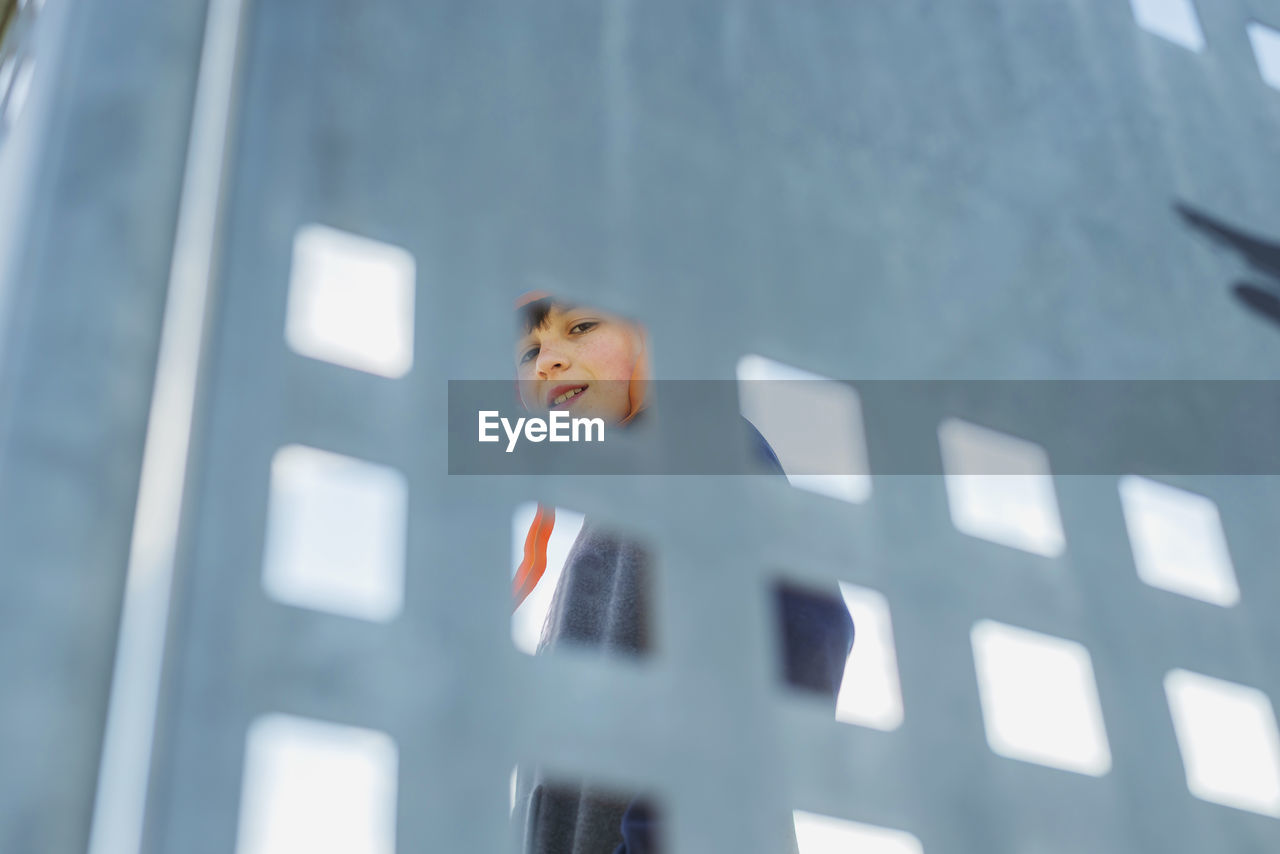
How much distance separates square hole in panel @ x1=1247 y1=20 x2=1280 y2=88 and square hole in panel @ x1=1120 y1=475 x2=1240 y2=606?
2.20 ft

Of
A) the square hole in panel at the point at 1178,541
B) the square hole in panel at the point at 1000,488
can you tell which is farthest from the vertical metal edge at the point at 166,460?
the square hole in panel at the point at 1178,541

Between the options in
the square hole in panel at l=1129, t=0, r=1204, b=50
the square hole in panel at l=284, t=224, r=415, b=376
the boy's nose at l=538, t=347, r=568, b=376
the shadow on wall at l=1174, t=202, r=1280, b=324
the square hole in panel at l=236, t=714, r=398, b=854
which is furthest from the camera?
the square hole in panel at l=1129, t=0, r=1204, b=50

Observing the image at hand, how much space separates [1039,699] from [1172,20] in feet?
3.11

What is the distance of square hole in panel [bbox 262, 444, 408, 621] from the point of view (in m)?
0.90

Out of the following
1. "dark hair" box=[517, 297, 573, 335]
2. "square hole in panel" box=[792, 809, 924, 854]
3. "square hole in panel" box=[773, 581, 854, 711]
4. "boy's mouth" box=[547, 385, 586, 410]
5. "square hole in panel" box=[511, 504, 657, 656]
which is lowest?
"square hole in panel" box=[792, 809, 924, 854]

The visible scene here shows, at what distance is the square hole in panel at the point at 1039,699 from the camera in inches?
42.8

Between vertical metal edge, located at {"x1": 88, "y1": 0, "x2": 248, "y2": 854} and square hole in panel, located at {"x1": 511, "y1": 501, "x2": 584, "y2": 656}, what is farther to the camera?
square hole in panel, located at {"x1": 511, "y1": 501, "x2": 584, "y2": 656}

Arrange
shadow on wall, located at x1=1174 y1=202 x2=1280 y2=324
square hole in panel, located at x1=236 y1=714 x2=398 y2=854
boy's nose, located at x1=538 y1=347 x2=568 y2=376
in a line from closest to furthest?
square hole in panel, located at x1=236 y1=714 x2=398 y2=854 < boy's nose, located at x1=538 y1=347 x2=568 y2=376 < shadow on wall, located at x1=1174 y1=202 x2=1280 y2=324

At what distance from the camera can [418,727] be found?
2.89 ft

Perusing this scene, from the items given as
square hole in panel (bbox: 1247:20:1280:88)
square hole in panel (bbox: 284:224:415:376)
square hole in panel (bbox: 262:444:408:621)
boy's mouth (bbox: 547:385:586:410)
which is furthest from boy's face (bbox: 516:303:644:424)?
square hole in panel (bbox: 1247:20:1280:88)

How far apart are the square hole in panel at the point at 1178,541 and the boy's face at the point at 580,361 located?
449 millimetres

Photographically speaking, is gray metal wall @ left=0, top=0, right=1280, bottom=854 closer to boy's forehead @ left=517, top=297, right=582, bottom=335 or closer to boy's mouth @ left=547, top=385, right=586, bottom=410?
boy's forehead @ left=517, top=297, right=582, bottom=335

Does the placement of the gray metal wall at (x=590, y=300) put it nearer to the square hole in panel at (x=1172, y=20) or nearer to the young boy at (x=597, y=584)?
the young boy at (x=597, y=584)

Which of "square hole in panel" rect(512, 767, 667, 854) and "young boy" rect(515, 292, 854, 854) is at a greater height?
"young boy" rect(515, 292, 854, 854)
